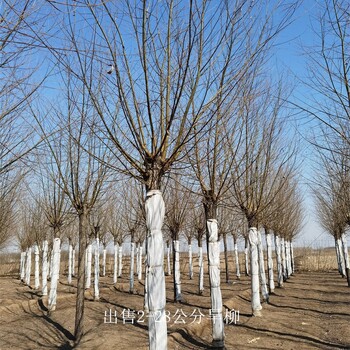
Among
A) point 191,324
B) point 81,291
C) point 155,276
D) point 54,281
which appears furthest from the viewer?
point 54,281

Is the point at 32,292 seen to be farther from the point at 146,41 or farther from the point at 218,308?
the point at 146,41

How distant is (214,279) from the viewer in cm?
631

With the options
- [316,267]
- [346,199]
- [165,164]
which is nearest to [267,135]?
[346,199]

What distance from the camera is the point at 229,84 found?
4203 mm

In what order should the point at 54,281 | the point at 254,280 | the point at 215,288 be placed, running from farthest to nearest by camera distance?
the point at 54,281
the point at 254,280
the point at 215,288

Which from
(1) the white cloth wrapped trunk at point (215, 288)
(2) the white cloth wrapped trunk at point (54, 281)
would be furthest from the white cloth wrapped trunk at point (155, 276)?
(2) the white cloth wrapped trunk at point (54, 281)

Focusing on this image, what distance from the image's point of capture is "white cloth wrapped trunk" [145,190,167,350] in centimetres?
330

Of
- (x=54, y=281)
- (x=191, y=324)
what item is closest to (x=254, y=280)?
(x=191, y=324)

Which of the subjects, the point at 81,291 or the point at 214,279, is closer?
the point at 214,279

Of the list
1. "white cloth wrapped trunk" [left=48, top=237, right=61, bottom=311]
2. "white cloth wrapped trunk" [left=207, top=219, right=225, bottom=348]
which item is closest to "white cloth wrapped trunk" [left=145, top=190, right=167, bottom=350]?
"white cloth wrapped trunk" [left=207, top=219, right=225, bottom=348]

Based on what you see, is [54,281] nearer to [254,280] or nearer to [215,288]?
[254,280]

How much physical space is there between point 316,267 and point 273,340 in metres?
23.9

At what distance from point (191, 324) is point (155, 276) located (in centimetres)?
487

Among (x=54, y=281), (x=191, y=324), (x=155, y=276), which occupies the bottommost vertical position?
(x=191, y=324)
